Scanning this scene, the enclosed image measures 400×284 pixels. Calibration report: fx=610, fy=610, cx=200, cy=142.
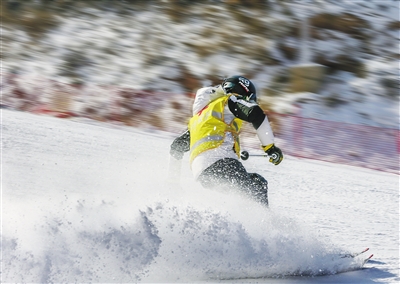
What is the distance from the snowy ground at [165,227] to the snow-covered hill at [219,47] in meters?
6.35

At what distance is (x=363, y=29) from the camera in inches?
703

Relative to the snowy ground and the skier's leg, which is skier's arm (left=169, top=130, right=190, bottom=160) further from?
the skier's leg

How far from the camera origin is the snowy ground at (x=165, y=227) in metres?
3.96

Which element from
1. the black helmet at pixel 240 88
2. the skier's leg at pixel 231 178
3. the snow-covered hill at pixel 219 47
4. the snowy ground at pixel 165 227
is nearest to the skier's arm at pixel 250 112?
the black helmet at pixel 240 88

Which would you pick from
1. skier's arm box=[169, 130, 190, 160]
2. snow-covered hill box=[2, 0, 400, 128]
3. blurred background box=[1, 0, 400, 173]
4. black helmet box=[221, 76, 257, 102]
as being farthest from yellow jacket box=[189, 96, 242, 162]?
snow-covered hill box=[2, 0, 400, 128]

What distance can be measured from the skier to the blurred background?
4.76 m

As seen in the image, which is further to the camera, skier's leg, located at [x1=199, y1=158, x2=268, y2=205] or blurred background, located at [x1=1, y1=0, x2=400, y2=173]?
blurred background, located at [x1=1, y1=0, x2=400, y2=173]

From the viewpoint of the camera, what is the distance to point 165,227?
170 inches

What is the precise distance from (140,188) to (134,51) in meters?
11.7

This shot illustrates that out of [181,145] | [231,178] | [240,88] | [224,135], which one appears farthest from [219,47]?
[231,178]

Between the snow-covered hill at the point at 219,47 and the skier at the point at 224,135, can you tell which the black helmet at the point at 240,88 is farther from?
the snow-covered hill at the point at 219,47

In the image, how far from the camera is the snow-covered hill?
1443 centimetres

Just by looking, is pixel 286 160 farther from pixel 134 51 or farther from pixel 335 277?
pixel 134 51

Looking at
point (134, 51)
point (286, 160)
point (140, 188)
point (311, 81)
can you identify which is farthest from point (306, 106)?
point (140, 188)
